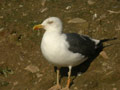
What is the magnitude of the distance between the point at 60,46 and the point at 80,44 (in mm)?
707

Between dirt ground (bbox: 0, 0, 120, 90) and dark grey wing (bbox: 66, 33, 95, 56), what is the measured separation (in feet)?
1.26

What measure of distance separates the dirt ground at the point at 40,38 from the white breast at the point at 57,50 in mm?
675

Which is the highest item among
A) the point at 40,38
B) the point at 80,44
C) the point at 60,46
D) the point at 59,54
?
the point at 60,46

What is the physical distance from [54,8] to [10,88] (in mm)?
3477

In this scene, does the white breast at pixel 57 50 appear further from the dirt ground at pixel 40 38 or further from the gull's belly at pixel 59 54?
the dirt ground at pixel 40 38

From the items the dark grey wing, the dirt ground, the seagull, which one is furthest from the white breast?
the dirt ground

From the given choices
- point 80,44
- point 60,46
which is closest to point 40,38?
point 80,44

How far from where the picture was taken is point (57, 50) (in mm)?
5727

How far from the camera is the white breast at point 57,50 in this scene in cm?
575

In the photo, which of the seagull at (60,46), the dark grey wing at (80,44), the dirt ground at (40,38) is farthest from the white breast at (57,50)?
the dirt ground at (40,38)

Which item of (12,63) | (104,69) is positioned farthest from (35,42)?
(104,69)

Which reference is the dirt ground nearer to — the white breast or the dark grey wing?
the dark grey wing

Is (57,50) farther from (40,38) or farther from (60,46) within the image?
(40,38)

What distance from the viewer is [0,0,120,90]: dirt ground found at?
6391mm
